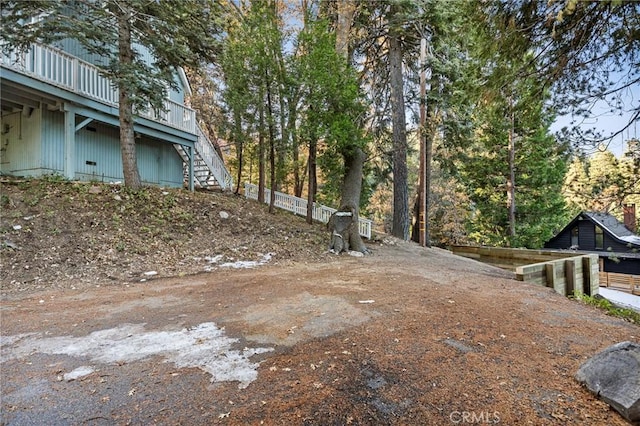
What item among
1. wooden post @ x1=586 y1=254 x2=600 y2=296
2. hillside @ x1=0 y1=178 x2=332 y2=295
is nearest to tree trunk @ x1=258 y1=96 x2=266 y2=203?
hillside @ x1=0 y1=178 x2=332 y2=295

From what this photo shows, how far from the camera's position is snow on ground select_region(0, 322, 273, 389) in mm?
2232

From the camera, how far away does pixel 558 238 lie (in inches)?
725

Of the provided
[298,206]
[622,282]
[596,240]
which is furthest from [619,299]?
[596,240]

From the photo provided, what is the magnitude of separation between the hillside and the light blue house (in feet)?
5.53

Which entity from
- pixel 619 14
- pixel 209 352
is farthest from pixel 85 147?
pixel 619 14

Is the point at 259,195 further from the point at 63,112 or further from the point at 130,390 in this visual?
the point at 130,390

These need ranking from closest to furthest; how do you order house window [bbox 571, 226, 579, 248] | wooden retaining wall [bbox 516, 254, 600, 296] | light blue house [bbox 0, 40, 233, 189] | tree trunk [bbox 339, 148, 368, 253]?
wooden retaining wall [bbox 516, 254, 600, 296] → light blue house [bbox 0, 40, 233, 189] → tree trunk [bbox 339, 148, 368, 253] → house window [bbox 571, 226, 579, 248]

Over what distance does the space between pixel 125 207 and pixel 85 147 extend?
4.13 metres

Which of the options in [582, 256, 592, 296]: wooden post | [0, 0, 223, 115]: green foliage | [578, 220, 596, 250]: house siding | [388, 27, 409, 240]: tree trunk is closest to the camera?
[582, 256, 592, 296]: wooden post

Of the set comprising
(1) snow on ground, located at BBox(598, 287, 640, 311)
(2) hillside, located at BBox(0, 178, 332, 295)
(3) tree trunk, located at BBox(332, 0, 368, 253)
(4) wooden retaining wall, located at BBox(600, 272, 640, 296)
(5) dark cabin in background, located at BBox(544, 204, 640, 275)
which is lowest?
(4) wooden retaining wall, located at BBox(600, 272, 640, 296)

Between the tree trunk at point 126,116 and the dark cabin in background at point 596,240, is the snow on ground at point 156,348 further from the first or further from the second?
the dark cabin in background at point 596,240

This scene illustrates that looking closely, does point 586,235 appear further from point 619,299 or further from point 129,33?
point 129,33

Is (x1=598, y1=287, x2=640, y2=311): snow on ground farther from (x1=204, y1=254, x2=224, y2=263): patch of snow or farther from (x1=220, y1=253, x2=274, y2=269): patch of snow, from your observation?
(x1=204, y1=254, x2=224, y2=263): patch of snow

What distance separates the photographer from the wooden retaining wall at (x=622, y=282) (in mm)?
14213
